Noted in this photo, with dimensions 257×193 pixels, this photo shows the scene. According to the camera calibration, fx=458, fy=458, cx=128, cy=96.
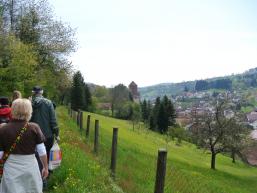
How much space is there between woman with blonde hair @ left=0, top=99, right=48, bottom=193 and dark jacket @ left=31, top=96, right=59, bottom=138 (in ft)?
11.1

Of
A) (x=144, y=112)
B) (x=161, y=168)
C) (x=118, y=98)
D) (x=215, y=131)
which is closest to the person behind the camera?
(x=161, y=168)

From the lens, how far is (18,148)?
6.80 metres

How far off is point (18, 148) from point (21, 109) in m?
0.58

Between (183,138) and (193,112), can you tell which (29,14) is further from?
(183,138)

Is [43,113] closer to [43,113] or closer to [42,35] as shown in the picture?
[43,113]

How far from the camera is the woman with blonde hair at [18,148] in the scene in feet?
22.3

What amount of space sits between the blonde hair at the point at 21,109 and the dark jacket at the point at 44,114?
3453 millimetres

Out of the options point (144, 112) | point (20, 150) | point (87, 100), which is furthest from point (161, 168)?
point (144, 112)

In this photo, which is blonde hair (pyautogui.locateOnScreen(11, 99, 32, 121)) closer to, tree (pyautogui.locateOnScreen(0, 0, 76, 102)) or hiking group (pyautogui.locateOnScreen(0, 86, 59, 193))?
hiking group (pyautogui.locateOnScreen(0, 86, 59, 193))

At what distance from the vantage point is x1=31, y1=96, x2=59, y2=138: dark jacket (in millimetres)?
10289

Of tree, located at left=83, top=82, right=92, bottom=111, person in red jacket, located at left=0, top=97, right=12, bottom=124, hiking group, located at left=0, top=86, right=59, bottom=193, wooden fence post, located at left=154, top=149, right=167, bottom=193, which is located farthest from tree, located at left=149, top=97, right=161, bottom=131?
hiking group, located at left=0, top=86, right=59, bottom=193

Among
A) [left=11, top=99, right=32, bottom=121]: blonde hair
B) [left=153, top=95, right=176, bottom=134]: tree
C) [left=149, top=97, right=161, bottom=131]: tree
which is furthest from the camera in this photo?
[left=149, top=97, right=161, bottom=131]: tree

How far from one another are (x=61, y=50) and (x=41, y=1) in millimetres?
5830

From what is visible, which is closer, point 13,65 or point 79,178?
point 79,178
